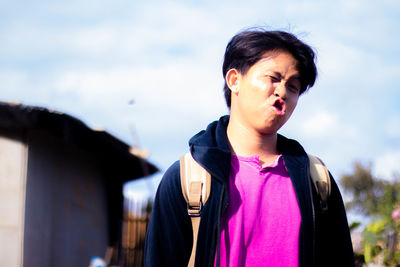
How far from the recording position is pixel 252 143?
115 inches

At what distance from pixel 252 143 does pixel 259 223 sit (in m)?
0.39

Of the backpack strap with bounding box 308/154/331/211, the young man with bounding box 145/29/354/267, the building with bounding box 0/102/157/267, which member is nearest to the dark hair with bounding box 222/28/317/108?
the young man with bounding box 145/29/354/267

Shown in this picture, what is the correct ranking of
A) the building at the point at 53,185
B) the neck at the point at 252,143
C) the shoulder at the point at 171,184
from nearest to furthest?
the shoulder at the point at 171,184 < the neck at the point at 252,143 < the building at the point at 53,185

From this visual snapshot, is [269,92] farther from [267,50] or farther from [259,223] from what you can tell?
[259,223]

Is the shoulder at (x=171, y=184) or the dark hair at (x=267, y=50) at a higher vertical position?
the dark hair at (x=267, y=50)

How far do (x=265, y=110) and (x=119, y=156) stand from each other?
29.7 feet

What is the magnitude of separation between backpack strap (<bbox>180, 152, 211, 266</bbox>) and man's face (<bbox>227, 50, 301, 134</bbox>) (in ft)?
1.06

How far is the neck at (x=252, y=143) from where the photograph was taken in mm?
2914

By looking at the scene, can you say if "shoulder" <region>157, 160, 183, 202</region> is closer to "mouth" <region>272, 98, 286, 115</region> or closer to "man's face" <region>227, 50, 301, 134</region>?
"man's face" <region>227, 50, 301, 134</region>

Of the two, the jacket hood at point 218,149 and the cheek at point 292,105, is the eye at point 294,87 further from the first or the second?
the jacket hood at point 218,149

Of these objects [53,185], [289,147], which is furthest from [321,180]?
[53,185]

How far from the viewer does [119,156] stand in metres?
11.7

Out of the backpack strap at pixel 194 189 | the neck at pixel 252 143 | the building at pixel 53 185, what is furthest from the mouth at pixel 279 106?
the building at pixel 53 185

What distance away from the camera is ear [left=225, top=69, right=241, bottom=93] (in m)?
2.99
